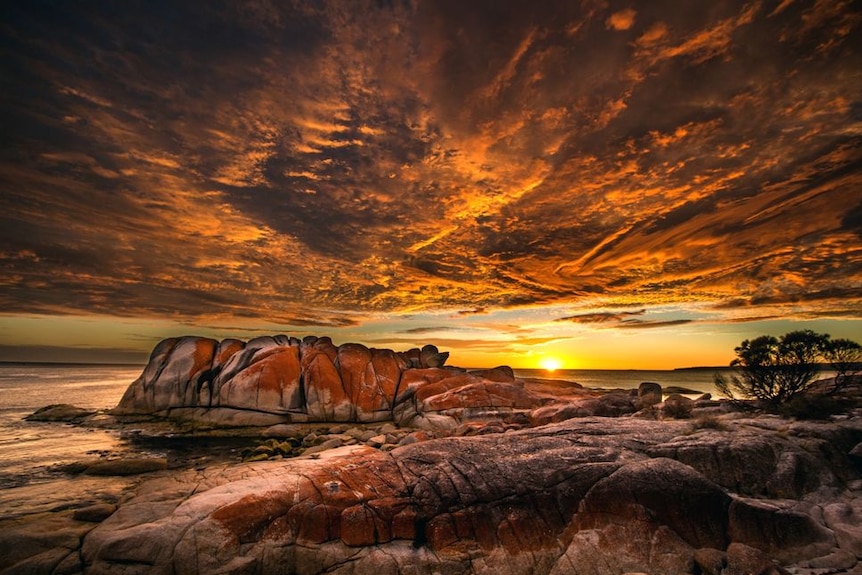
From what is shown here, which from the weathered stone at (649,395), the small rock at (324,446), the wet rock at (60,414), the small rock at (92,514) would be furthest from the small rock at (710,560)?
the wet rock at (60,414)

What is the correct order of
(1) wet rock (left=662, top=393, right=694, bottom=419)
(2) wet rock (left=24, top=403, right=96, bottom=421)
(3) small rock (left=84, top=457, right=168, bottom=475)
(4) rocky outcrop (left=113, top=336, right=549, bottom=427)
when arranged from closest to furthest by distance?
1. (3) small rock (left=84, top=457, right=168, bottom=475)
2. (1) wet rock (left=662, top=393, right=694, bottom=419)
3. (4) rocky outcrop (left=113, top=336, right=549, bottom=427)
4. (2) wet rock (left=24, top=403, right=96, bottom=421)

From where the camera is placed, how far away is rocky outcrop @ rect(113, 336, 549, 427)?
30.6 m

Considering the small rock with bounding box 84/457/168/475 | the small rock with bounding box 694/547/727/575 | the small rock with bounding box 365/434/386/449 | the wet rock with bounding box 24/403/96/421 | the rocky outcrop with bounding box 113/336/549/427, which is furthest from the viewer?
the wet rock with bounding box 24/403/96/421

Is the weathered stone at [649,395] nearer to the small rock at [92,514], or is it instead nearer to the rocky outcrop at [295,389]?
the rocky outcrop at [295,389]

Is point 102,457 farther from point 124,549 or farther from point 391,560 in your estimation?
point 391,560

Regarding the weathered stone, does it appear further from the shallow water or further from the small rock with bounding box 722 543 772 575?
the shallow water

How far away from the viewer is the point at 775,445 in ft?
45.3

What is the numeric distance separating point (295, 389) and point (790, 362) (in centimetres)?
4011

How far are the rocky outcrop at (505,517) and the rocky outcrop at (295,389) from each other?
16.7m

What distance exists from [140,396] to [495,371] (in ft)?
120

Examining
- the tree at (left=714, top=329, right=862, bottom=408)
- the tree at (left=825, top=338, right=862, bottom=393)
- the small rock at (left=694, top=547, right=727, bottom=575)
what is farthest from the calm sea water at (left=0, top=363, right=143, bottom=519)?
the tree at (left=825, top=338, right=862, bottom=393)

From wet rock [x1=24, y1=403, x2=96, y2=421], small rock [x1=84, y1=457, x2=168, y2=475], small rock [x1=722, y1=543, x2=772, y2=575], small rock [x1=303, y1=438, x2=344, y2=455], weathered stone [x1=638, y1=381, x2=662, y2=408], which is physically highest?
weathered stone [x1=638, y1=381, x2=662, y2=408]

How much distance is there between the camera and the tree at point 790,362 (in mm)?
24141

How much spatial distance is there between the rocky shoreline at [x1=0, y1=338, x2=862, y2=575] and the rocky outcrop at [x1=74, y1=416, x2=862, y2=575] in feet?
0.14
